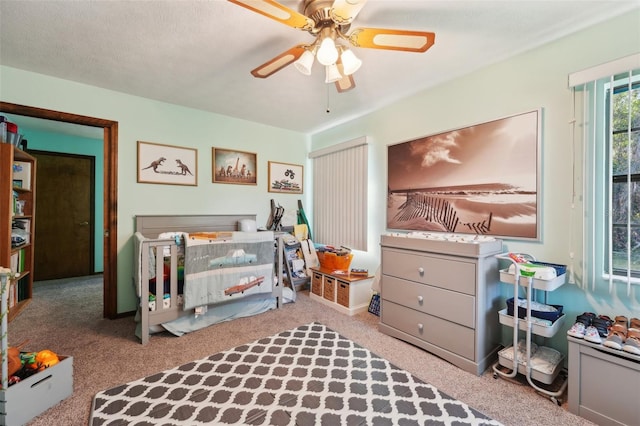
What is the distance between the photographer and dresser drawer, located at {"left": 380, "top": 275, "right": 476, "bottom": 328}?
1.91 meters

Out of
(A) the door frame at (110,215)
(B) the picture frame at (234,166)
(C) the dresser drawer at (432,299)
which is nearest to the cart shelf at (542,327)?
(C) the dresser drawer at (432,299)

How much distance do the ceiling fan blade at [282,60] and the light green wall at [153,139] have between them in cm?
179

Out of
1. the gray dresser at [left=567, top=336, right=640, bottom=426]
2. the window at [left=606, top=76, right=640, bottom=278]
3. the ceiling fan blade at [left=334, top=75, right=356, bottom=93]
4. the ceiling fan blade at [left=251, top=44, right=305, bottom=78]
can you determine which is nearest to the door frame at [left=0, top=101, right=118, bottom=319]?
the ceiling fan blade at [left=251, top=44, right=305, bottom=78]

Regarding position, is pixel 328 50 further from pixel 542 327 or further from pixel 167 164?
pixel 167 164

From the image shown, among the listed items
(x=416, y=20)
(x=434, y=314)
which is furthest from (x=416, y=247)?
(x=416, y=20)

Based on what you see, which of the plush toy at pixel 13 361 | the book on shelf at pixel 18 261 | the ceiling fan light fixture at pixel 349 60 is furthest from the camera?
the book on shelf at pixel 18 261

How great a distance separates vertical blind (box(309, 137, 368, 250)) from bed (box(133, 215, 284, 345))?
112 cm

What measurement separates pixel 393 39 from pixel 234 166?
8.57 feet

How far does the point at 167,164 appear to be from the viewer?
3.08 meters

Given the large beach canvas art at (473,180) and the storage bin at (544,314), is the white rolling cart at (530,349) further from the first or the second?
the large beach canvas art at (473,180)

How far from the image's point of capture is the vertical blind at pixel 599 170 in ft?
5.42

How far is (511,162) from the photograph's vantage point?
208cm

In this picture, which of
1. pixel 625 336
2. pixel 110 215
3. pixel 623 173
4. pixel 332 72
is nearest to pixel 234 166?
pixel 110 215

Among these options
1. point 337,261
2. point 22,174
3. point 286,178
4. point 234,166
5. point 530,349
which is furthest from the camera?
point 286,178
